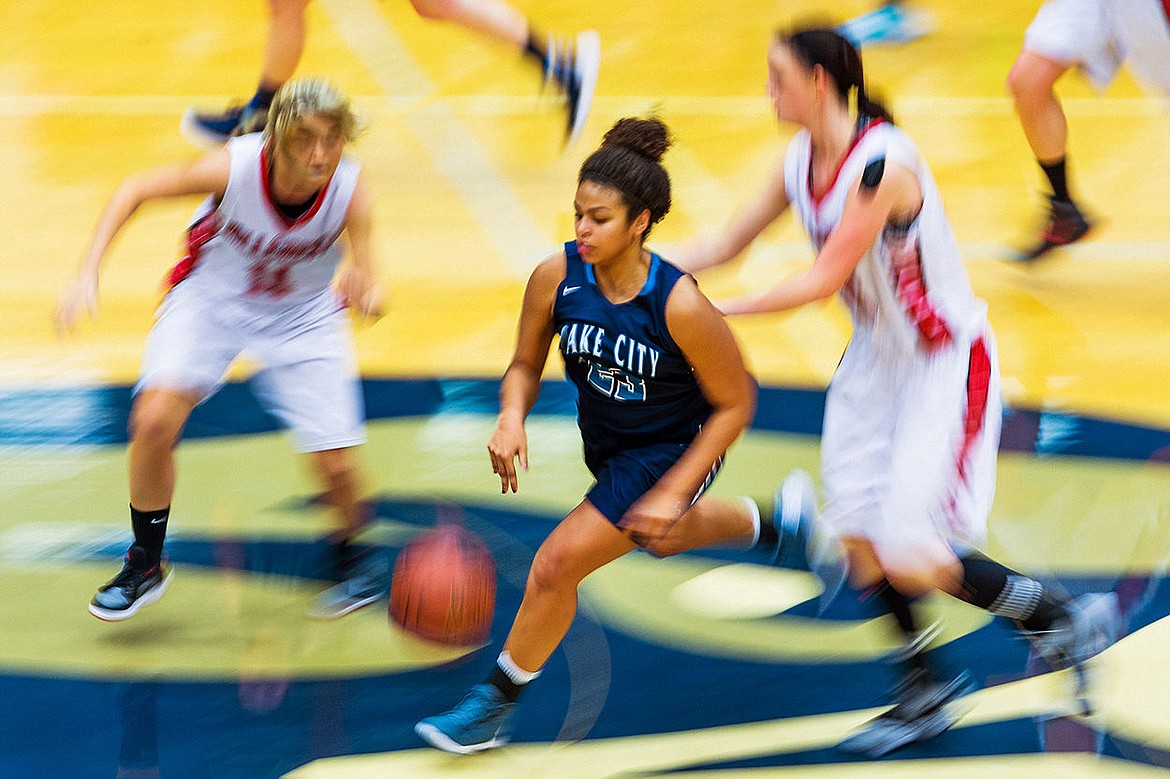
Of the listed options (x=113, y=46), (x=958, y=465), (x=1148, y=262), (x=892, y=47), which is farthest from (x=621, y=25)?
(x=958, y=465)

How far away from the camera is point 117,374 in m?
5.93

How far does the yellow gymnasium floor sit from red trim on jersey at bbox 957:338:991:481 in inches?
28.2

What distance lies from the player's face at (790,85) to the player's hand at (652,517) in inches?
37.1

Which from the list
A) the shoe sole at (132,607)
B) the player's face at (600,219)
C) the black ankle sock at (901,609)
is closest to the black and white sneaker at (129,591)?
the shoe sole at (132,607)

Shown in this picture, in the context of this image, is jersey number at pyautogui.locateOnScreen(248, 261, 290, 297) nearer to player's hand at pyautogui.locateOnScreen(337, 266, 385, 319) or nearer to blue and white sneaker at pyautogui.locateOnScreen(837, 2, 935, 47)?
player's hand at pyautogui.locateOnScreen(337, 266, 385, 319)

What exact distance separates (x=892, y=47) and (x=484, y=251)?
12.3 ft

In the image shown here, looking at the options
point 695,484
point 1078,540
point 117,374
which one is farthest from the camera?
point 117,374

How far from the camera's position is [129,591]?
4.22 meters

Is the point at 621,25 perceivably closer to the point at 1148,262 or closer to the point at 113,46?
the point at 113,46

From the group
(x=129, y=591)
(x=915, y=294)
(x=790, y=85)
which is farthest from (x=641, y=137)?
(x=129, y=591)

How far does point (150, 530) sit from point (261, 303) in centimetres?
72

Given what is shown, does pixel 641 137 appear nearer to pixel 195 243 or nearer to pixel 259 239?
pixel 259 239

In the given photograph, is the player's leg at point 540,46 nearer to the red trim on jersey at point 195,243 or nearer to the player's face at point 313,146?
the red trim on jersey at point 195,243

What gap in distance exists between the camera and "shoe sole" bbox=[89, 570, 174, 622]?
4.19m
